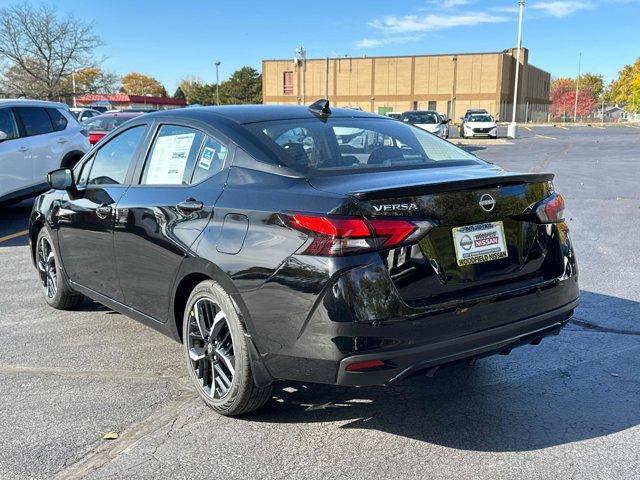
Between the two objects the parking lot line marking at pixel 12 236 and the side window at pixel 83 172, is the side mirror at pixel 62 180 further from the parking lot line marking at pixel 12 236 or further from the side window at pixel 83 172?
the parking lot line marking at pixel 12 236

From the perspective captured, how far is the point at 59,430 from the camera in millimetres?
3316

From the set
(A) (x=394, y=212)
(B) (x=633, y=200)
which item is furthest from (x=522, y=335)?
(B) (x=633, y=200)

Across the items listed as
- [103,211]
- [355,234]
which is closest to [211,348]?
[355,234]

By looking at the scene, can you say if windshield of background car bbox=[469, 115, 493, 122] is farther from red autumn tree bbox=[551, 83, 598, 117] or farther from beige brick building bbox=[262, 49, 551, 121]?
red autumn tree bbox=[551, 83, 598, 117]

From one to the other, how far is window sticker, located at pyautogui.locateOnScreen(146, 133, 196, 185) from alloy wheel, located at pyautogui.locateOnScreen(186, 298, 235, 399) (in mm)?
836

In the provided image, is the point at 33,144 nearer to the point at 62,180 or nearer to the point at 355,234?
the point at 62,180

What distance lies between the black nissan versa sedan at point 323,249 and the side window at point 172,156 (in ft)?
0.04

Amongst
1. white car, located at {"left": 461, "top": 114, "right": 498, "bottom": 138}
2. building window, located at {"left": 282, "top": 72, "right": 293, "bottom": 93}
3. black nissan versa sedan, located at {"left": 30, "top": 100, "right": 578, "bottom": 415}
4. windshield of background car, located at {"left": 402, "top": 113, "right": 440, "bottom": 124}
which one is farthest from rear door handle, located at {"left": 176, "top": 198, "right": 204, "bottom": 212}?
building window, located at {"left": 282, "top": 72, "right": 293, "bottom": 93}

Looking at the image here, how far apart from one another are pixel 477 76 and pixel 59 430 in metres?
80.1

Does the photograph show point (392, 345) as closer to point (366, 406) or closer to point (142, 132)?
point (366, 406)

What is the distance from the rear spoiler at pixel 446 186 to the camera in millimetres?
2816

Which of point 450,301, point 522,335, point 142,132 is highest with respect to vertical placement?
point 142,132

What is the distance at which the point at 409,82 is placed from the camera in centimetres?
8094

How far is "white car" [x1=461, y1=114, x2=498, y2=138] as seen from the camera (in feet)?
115
